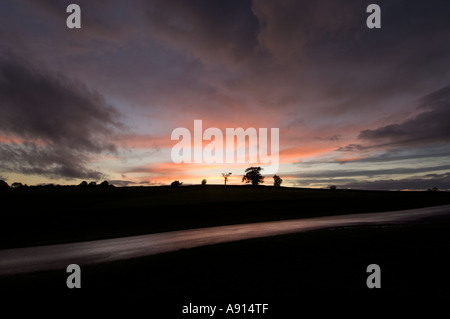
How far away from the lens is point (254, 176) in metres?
149

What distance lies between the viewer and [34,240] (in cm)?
2455

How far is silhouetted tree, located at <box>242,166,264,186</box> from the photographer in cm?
14912

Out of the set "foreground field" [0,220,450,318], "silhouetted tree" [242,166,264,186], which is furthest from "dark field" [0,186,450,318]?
"silhouetted tree" [242,166,264,186]

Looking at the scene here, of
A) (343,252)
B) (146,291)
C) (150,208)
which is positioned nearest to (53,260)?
(146,291)

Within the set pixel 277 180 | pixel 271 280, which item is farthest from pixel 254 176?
pixel 271 280

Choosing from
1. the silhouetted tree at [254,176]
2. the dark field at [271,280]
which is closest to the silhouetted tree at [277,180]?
the silhouetted tree at [254,176]

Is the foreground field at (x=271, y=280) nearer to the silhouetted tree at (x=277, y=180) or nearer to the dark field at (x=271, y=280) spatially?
the dark field at (x=271, y=280)

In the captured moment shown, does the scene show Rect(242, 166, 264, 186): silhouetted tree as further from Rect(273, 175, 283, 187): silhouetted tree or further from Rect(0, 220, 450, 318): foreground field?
Rect(0, 220, 450, 318): foreground field

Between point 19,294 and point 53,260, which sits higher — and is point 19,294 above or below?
above

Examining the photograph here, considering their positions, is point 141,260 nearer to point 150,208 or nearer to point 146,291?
point 146,291

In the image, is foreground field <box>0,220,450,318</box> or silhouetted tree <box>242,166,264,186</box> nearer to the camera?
foreground field <box>0,220,450,318</box>

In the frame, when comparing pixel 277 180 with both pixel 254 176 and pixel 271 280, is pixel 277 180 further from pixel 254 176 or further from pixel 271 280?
pixel 271 280

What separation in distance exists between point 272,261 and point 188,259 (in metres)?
3.63

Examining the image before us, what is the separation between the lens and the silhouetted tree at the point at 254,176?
149m
